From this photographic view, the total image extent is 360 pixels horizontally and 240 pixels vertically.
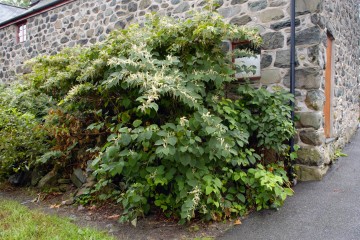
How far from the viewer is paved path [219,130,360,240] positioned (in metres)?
3.12

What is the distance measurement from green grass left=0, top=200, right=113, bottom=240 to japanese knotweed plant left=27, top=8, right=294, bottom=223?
20.5 inches

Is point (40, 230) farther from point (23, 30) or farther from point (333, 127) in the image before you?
point (23, 30)

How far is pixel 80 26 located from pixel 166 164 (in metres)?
6.31

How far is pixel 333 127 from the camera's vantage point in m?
5.72

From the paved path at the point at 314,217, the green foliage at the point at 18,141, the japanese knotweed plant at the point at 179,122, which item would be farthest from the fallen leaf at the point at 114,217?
the green foliage at the point at 18,141

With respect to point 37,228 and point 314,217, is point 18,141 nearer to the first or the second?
point 37,228

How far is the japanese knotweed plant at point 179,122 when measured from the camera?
3270mm

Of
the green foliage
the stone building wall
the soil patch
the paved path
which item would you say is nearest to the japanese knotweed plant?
the soil patch

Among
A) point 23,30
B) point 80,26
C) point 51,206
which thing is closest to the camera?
point 51,206

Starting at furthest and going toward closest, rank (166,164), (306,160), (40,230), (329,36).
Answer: (329,36) < (306,160) < (166,164) < (40,230)

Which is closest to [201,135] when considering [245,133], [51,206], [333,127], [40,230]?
[245,133]

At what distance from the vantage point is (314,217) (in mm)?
3469

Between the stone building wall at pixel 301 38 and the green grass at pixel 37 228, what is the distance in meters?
3.28

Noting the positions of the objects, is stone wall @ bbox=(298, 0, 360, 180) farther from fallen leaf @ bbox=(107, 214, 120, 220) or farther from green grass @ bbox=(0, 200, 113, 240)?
green grass @ bbox=(0, 200, 113, 240)
